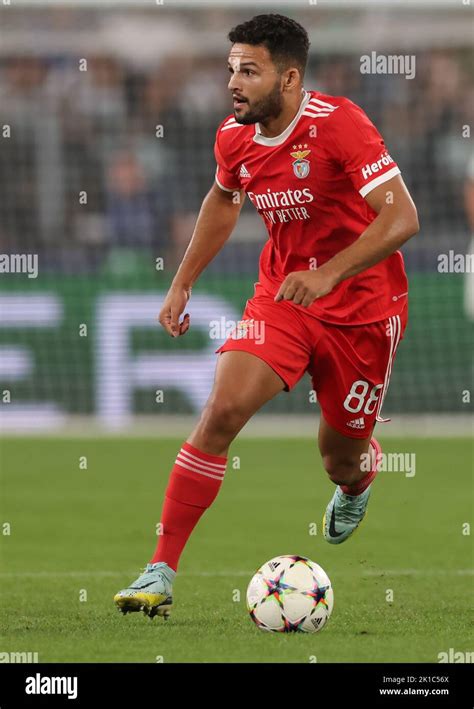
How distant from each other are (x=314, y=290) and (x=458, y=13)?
504 inches

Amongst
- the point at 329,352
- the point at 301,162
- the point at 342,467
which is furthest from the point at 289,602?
the point at 301,162

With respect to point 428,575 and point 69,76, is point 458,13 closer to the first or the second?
point 69,76

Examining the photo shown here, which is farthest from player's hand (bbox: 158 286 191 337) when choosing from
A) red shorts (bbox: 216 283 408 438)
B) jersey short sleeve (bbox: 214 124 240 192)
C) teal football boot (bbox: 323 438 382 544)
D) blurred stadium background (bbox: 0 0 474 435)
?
blurred stadium background (bbox: 0 0 474 435)

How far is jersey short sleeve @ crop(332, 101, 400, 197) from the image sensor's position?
6012mm

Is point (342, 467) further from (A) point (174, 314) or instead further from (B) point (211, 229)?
(B) point (211, 229)

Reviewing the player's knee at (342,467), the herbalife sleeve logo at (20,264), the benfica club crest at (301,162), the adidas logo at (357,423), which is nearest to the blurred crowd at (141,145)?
the herbalife sleeve logo at (20,264)

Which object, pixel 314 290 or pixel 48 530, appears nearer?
pixel 314 290

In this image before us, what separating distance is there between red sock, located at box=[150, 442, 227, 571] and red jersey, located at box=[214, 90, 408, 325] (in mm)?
856

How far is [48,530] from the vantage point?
9156 millimetres

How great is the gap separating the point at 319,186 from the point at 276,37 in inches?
25.8

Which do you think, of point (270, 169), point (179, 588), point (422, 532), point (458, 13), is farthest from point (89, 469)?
point (458, 13)

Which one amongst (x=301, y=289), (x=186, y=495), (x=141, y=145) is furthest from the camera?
(x=141, y=145)

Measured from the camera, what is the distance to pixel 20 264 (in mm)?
14961

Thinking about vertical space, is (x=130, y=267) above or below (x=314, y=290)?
above
